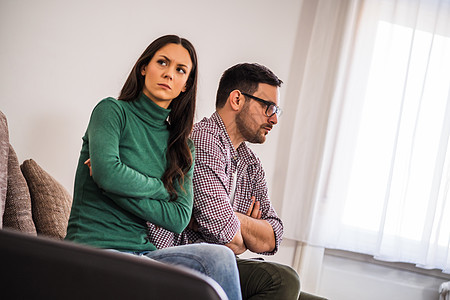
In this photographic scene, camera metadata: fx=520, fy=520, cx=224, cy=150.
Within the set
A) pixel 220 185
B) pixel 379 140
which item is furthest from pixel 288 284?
pixel 379 140

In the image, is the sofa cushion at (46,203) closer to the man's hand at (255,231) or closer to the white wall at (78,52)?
the man's hand at (255,231)

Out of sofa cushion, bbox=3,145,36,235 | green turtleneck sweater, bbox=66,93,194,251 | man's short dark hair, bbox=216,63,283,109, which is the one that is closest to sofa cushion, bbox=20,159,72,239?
sofa cushion, bbox=3,145,36,235

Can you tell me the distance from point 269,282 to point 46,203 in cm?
84

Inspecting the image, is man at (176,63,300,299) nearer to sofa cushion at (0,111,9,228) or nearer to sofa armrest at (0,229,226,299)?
sofa cushion at (0,111,9,228)

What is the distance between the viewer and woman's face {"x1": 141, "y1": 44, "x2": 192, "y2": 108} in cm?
151

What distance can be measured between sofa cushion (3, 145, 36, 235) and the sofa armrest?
1.09 m

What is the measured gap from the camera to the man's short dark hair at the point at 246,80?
2107 millimetres

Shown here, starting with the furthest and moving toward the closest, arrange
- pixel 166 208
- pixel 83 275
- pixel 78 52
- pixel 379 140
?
pixel 379 140, pixel 78 52, pixel 166 208, pixel 83 275

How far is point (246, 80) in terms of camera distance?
6.94ft

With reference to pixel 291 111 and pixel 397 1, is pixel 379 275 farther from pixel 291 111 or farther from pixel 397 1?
pixel 397 1

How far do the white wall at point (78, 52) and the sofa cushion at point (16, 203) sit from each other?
3.52 feet

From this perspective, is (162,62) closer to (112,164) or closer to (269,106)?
(112,164)

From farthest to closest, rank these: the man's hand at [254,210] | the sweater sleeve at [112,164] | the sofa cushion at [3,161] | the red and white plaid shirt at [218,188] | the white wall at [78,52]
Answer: the white wall at [78,52], the man's hand at [254,210], the red and white plaid shirt at [218,188], the sofa cushion at [3,161], the sweater sleeve at [112,164]

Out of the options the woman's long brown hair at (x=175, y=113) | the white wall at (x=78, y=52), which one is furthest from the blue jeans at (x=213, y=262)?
the white wall at (x=78, y=52)
